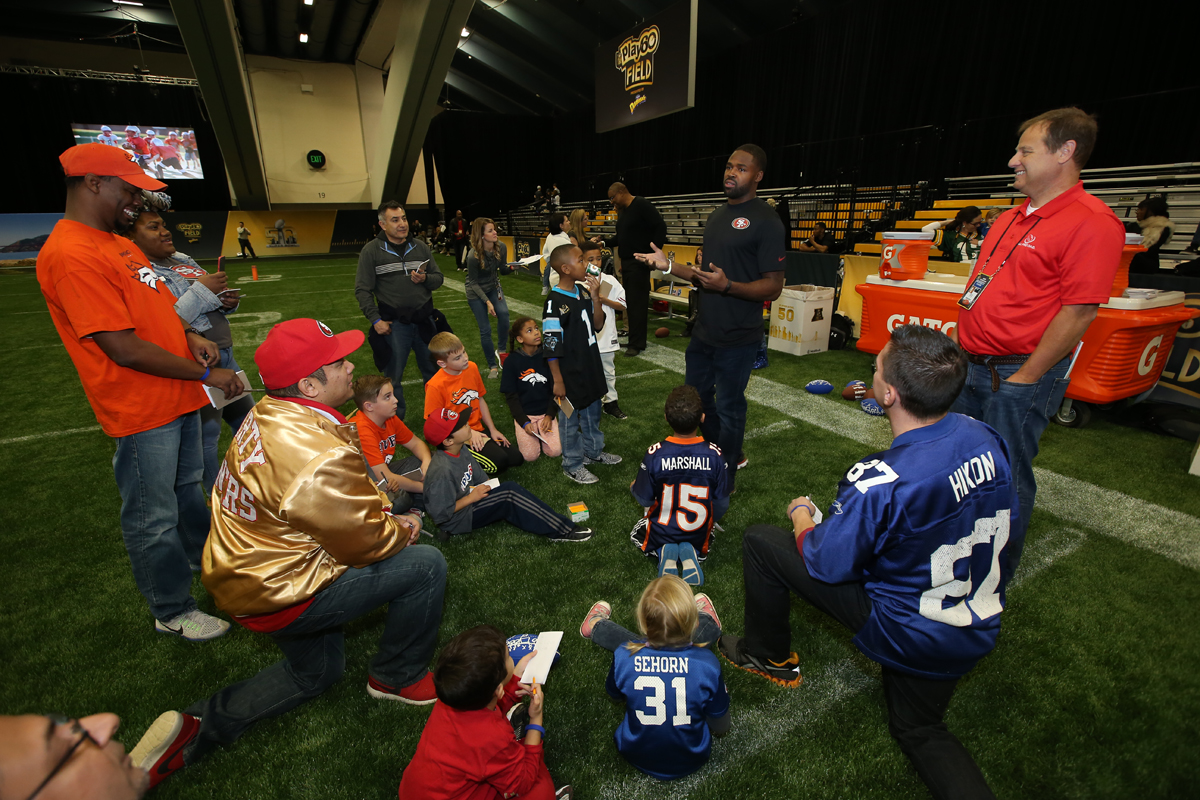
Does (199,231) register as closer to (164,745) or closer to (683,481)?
(164,745)

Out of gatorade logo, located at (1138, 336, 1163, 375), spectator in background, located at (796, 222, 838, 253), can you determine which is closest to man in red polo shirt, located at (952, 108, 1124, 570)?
gatorade logo, located at (1138, 336, 1163, 375)

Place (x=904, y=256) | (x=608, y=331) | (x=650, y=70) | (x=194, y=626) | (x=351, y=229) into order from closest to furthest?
(x=194, y=626) < (x=608, y=331) < (x=904, y=256) < (x=650, y=70) < (x=351, y=229)

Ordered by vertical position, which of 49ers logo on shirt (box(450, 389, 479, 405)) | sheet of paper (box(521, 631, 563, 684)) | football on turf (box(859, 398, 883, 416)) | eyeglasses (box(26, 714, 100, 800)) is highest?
eyeglasses (box(26, 714, 100, 800))

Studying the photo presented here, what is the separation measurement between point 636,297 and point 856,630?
669cm

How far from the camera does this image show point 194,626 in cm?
285

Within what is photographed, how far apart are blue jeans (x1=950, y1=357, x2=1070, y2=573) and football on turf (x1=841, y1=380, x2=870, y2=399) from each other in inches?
131

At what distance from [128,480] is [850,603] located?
3.33 metres

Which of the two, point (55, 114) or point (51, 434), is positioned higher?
point (55, 114)

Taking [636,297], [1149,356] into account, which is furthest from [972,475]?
[636,297]

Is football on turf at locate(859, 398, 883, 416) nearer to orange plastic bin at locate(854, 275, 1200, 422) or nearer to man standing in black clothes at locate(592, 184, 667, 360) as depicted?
orange plastic bin at locate(854, 275, 1200, 422)

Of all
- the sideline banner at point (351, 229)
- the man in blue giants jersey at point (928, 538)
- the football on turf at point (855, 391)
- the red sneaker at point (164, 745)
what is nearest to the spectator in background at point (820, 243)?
the football on turf at point (855, 391)

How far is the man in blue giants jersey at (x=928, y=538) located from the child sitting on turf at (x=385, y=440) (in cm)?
260

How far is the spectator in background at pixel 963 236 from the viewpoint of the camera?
297 inches

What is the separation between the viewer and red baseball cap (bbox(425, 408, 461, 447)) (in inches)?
165
